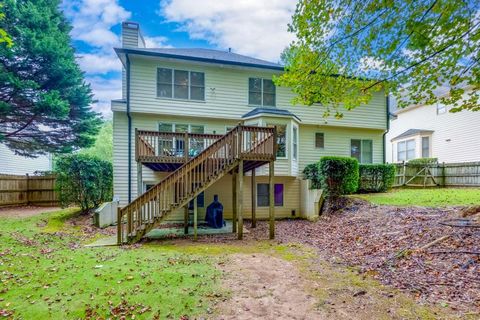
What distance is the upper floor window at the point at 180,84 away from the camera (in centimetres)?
1192

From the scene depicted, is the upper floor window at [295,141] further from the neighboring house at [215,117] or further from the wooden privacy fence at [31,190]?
the wooden privacy fence at [31,190]

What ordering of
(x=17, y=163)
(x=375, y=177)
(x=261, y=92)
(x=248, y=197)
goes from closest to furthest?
(x=248, y=197), (x=261, y=92), (x=375, y=177), (x=17, y=163)

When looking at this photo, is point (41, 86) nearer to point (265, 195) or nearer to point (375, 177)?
point (265, 195)

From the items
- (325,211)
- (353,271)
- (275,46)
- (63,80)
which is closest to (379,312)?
(353,271)

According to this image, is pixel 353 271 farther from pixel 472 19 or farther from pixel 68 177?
pixel 68 177

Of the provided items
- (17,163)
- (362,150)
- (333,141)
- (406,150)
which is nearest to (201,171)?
(333,141)

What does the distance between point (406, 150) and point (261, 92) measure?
593 inches

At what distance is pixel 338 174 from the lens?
11.1m

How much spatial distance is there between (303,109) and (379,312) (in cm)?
1107

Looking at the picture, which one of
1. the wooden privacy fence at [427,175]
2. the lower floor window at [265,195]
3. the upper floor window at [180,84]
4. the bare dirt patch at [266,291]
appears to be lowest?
the bare dirt patch at [266,291]

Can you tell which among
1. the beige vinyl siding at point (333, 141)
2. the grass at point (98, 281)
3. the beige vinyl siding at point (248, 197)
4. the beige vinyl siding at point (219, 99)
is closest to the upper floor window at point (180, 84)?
the beige vinyl siding at point (219, 99)

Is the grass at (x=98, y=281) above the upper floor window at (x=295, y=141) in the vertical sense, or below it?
below

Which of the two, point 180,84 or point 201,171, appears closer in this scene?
point 201,171

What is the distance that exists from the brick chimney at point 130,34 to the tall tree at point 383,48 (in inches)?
376
